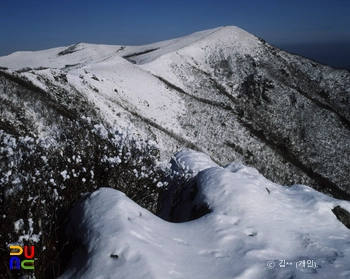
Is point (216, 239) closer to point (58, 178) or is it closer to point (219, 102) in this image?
point (58, 178)

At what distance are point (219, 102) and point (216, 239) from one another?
37.7 metres

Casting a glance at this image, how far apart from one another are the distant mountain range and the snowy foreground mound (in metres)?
13.7

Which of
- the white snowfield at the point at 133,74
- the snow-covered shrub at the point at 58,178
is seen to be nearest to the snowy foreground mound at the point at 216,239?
the snow-covered shrub at the point at 58,178

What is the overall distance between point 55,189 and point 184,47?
2131 inches

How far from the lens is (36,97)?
892 inches

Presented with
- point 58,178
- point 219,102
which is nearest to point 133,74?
point 219,102

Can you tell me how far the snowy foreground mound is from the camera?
5.09 metres

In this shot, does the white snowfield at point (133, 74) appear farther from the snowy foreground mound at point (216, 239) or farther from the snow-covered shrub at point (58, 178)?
the snowy foreground mound at point (216, 239)

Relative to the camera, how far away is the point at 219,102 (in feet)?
141

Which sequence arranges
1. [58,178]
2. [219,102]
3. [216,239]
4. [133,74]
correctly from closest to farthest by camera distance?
[216,239], [58,178], [133,74], [219,102]

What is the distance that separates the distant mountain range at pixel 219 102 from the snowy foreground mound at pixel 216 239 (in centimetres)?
1368

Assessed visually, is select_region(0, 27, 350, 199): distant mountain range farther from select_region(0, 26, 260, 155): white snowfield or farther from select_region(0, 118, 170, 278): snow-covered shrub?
select_region(0, 118, 170, 278): snow-covered shrub

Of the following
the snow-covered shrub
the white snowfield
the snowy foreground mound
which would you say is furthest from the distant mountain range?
the snowy foreground mound

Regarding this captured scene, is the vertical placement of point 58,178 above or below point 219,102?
below
